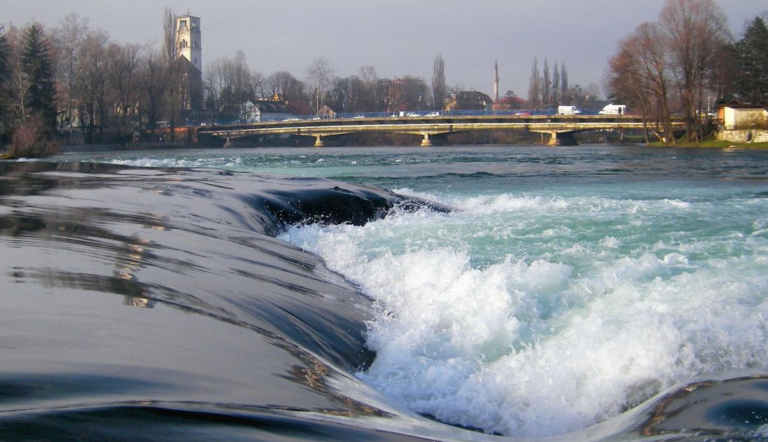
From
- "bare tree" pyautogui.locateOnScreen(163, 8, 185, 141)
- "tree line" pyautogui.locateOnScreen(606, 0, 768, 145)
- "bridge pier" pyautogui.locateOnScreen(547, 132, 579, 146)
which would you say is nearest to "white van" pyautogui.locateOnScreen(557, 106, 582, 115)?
"bridge pier" pyautogui.locateOnScreen(547, 132, 579, 146)

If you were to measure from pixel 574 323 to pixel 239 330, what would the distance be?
11.0 feet

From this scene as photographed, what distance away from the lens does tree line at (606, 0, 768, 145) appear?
5725 centimetres

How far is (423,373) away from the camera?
17.8ft

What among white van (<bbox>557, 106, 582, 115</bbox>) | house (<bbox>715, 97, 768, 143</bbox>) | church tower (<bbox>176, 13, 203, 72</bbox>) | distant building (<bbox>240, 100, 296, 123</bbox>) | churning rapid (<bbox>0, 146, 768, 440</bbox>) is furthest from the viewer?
church tower (<bbox>176, 13, 203, 72</bbox>)

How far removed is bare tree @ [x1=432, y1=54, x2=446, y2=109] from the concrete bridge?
2142 inches

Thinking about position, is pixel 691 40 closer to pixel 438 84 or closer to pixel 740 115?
pixel 740 115

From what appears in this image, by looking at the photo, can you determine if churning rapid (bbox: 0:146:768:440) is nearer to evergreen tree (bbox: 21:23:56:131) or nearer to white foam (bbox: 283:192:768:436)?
white foam (bbox: 283:192:768:436)

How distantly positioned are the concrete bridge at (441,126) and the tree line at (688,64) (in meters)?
2.33

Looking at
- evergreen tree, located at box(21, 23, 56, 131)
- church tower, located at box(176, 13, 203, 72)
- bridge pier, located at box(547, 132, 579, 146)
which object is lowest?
bridge pier, located at box(547, 132, 579, 146)

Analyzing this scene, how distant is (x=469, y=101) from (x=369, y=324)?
148993mm

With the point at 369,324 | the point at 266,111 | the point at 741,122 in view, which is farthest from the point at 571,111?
the point at 369,324

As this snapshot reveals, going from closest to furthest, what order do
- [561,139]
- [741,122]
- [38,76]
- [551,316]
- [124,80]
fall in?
[551,316], [741,122], [38,76], [561,139], [124,80]

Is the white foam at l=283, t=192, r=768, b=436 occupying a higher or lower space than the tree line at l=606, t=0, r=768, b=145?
lower

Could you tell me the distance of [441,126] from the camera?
71.9 meters
